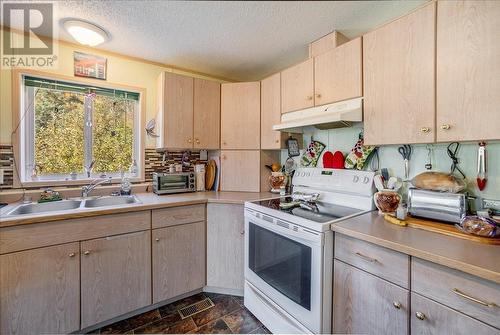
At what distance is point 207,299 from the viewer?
2.04 meters

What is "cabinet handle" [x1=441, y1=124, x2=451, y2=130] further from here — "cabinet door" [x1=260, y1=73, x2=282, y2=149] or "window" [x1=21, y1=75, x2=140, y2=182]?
"window" [x1=21, y1=75, x2=140, y2=182]

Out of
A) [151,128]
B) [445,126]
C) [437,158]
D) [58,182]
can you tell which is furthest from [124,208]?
[437,158]

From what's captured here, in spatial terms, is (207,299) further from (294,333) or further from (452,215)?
(452,215)

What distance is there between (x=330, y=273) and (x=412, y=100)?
1.10m

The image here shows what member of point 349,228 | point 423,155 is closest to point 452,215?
point 423,155

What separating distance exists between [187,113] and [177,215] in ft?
3.37

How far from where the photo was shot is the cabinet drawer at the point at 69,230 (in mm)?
1365

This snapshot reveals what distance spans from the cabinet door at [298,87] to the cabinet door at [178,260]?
135 centimetres

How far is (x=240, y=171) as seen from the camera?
2469mm

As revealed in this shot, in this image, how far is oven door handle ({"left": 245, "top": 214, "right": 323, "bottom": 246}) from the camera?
1304mm

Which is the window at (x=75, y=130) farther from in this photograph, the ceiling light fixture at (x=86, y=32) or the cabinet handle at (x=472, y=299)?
the cabinet handle at (x=472, y=299)

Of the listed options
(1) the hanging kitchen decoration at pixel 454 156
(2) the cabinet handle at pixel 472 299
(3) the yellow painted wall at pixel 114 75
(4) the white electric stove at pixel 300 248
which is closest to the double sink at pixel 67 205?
(3) the yellow painted wall at pixel 114 75

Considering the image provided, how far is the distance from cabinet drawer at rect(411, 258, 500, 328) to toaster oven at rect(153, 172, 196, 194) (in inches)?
78.1

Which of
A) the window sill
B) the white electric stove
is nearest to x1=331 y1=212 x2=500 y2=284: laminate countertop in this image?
the white electric stove
